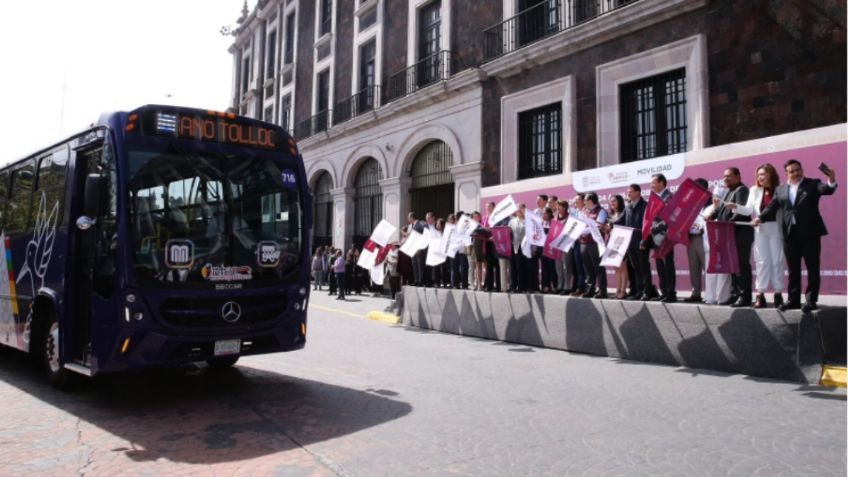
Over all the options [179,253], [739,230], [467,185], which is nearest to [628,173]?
[739,230]

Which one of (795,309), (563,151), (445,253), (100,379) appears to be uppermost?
(563,151)

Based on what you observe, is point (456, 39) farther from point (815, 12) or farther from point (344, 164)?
point (815, 12)

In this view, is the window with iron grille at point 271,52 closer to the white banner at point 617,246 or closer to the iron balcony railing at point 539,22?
the iron balcony railing at point 539,22

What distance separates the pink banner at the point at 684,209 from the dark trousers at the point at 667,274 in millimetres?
405

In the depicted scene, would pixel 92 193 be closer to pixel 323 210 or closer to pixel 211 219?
pixel 211 219

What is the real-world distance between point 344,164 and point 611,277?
603 inches

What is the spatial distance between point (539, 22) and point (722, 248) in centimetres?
1033

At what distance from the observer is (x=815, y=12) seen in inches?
390

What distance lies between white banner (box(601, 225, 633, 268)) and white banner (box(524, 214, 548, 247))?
1488mm

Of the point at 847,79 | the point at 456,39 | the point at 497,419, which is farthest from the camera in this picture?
the point at 456,39

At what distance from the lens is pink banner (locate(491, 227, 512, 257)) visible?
34.3 feet

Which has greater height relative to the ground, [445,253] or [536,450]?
[445,253]

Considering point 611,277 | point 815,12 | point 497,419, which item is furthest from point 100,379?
point 815,12

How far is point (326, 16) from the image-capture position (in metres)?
27.5
